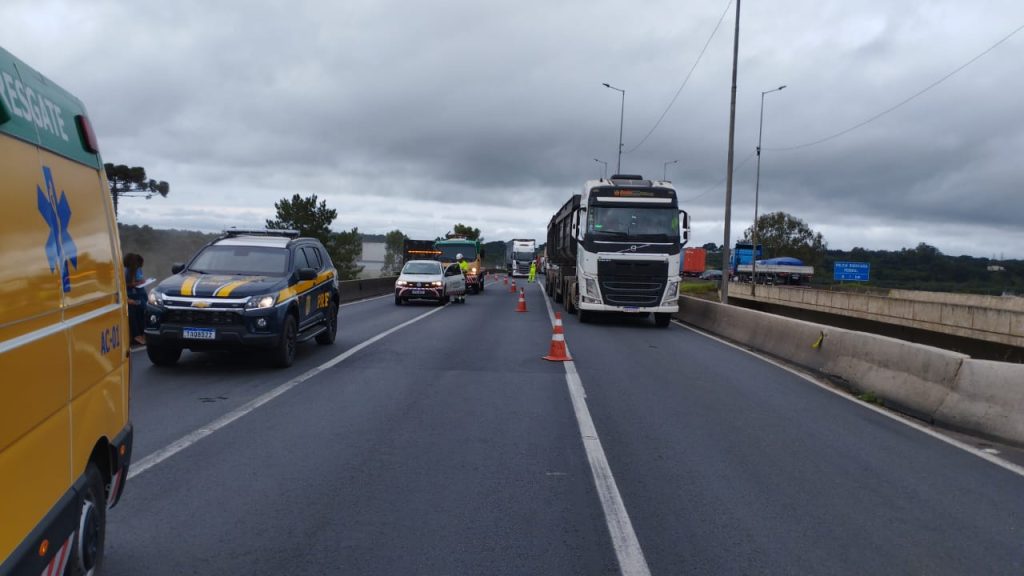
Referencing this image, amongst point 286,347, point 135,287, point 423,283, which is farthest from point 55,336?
point 423,283

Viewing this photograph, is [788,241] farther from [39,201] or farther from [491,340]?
[39,201]

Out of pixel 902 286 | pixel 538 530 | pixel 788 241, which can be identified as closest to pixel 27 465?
pixel 538 530

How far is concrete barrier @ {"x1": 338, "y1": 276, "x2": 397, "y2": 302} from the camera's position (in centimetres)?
3036

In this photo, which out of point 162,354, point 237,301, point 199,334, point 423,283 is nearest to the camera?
point 199,334

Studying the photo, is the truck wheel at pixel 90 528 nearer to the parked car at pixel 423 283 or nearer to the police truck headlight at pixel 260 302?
the police truck headlight at pixel 260 302

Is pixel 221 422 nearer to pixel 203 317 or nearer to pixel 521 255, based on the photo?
pixel 203 317

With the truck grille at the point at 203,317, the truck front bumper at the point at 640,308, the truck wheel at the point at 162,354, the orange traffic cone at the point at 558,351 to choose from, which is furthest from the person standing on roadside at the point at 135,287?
the truck front bumper at the point at 640,308

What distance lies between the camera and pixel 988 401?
804 centimetres

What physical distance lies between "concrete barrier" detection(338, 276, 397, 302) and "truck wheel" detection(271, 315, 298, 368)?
15839mm

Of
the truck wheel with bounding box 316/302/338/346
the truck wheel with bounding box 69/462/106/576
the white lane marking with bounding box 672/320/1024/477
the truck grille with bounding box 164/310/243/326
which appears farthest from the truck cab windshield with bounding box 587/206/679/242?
the truck wheel with bounding box 69/462/106/576

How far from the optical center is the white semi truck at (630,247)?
1989cm

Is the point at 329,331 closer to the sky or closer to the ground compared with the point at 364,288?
closer to the sky

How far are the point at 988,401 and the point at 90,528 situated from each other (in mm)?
8289

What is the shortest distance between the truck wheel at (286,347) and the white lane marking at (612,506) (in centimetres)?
441
